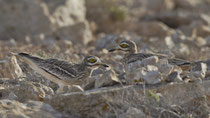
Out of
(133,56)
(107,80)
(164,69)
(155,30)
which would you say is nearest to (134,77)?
(107,80)

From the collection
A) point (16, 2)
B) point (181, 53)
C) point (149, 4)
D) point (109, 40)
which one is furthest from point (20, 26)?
point (149, 4)

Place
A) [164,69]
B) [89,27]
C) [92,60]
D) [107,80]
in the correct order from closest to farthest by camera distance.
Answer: [107,80], [164,69], [92,60], [89,27]

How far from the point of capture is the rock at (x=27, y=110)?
4508mm

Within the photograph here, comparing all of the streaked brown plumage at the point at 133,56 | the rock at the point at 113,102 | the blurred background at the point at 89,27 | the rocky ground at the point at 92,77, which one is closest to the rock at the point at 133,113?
the rocky ground at the point at 92,77

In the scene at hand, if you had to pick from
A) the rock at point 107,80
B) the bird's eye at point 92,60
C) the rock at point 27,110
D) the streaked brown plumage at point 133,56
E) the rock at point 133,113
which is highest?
the streaked brown plumage at point 133,56

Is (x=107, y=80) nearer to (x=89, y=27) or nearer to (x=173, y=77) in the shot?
(x=173, y=77)

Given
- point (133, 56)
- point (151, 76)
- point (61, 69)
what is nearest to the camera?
point (151, 76)

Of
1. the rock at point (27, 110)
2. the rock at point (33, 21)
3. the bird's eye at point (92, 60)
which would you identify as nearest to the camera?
the rock at point (27, 110)

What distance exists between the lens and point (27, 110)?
4656mm

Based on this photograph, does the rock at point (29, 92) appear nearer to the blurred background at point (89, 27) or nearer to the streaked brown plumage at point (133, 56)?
the streaked brown plumage at point (133, 56)

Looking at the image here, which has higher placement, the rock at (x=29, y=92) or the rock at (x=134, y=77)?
the rock at (x=29, y=92)

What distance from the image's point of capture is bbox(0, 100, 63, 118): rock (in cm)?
451

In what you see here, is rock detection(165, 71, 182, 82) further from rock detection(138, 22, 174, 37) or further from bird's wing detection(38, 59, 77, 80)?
rock detection(138, 22, 174, 37)

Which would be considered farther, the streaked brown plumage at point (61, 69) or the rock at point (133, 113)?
the streaked brown plumage at point (61, 69)
